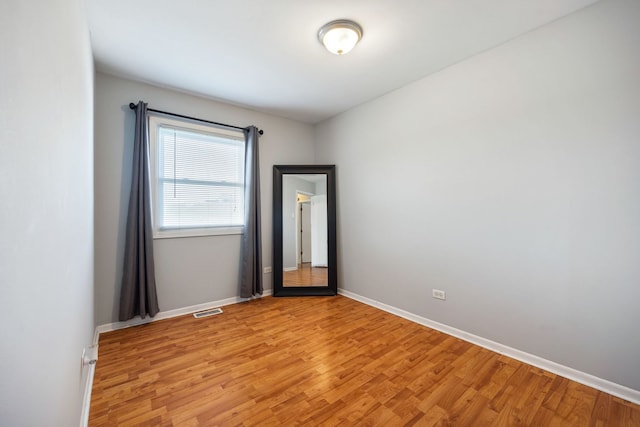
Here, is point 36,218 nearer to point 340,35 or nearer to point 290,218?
point 340,35

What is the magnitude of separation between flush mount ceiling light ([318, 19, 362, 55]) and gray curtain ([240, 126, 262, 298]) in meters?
1.83

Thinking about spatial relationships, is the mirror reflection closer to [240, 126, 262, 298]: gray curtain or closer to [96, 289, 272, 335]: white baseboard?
[240, 126, 262, 298]: gray curtain

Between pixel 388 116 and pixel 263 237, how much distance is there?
248 centimetres

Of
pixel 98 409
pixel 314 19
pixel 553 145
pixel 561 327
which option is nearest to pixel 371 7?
pixel 314 19

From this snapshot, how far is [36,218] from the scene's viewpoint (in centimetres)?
76

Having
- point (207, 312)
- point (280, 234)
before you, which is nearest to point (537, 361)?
point (280, 234)

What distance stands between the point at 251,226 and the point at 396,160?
7.16ft

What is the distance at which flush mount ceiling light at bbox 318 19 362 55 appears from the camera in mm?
2082

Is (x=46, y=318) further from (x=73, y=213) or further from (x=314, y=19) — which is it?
(x=314, y=19)

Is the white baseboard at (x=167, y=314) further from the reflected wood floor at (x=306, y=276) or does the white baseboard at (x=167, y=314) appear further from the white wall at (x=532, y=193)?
the white wall at (x=532, y=193)

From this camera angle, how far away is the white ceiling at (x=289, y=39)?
1.94 m

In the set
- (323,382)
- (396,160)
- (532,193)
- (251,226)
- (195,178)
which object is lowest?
(323,382)

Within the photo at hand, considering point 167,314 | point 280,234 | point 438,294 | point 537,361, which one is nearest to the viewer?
point 537,361

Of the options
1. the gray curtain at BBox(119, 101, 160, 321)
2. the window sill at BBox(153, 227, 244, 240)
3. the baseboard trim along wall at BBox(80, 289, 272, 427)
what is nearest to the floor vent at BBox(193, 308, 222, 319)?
the baseboard trim along wall at BBox(80, 289, 272, 427)
